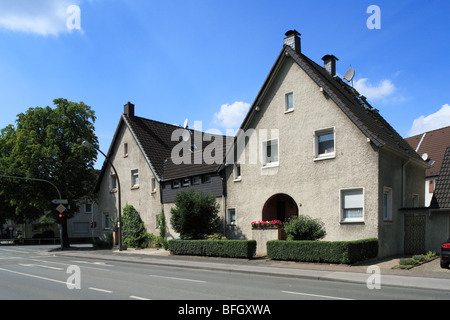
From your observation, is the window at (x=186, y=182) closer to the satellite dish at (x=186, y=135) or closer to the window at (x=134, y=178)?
the window at (x=134, y=178)

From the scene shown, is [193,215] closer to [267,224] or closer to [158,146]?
[267,224]

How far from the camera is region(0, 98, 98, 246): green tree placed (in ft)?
106

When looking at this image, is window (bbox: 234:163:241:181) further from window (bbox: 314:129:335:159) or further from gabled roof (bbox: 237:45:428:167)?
window (bbox: 314:129:335:159)

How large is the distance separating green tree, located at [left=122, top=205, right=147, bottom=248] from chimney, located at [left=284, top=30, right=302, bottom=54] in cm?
1701

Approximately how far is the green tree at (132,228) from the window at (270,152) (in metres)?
12.2

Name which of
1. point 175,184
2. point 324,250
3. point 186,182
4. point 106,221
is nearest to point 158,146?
point 175,184

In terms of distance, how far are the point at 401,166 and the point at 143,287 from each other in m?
15.0

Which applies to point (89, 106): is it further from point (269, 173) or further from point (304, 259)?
point (304, 259)

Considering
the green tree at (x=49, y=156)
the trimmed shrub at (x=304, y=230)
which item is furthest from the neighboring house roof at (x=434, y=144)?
the green tree at (x=49, y=156)

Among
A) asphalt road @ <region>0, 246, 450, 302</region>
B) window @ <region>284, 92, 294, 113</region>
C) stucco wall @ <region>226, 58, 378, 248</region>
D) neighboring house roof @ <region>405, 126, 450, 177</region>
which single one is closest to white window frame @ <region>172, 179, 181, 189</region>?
stucco wall @ <region>226, 58, 378, 248</region>

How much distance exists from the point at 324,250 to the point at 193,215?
28.0 feet
